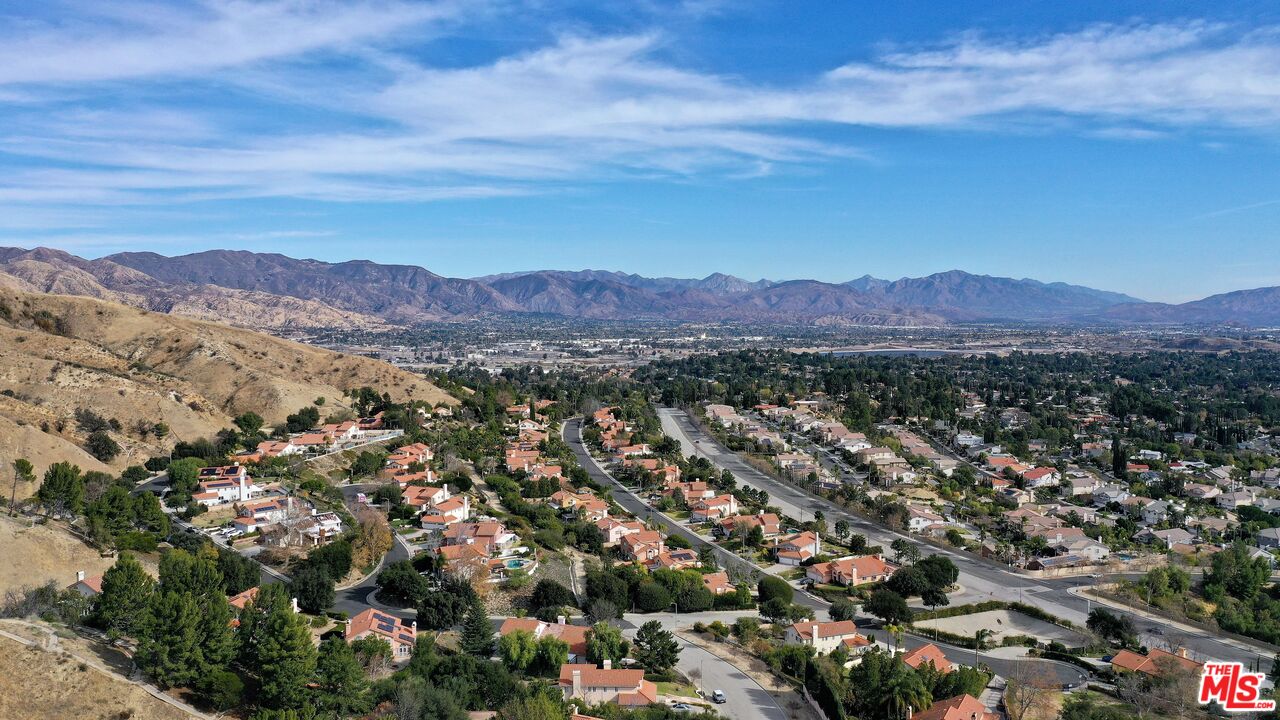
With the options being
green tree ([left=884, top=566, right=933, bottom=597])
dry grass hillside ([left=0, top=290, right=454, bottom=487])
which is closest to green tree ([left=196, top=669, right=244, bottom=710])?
dry grass hillside ([left=0, top=290, right=454, bottom=487])

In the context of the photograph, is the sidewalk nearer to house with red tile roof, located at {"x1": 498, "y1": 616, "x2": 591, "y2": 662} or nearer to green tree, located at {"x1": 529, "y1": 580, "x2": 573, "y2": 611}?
green tree, located at {"x1": 529, "y1": 580, "x2": 573, "y2": 611}

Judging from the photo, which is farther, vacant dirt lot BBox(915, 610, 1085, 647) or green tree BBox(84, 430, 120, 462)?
green tree BBox(84, 430, 120, 462)

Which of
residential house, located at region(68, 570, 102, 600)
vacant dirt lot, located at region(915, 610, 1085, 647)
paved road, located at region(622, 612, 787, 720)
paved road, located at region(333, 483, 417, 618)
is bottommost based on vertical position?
vacant dirt lot, located at region(915, 610, 1085, 647)

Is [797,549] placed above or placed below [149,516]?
below

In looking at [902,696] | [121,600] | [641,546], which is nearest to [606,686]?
[902,696]

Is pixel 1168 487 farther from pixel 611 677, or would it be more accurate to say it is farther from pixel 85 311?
pixel 85 311

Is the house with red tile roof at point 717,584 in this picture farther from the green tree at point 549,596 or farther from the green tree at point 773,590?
the green tree at point 549,596

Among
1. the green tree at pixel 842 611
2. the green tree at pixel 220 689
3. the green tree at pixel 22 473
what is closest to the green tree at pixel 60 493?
the green tree at pixel 22 473

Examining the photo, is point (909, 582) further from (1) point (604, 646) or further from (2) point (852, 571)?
(1) point (604, 646)
